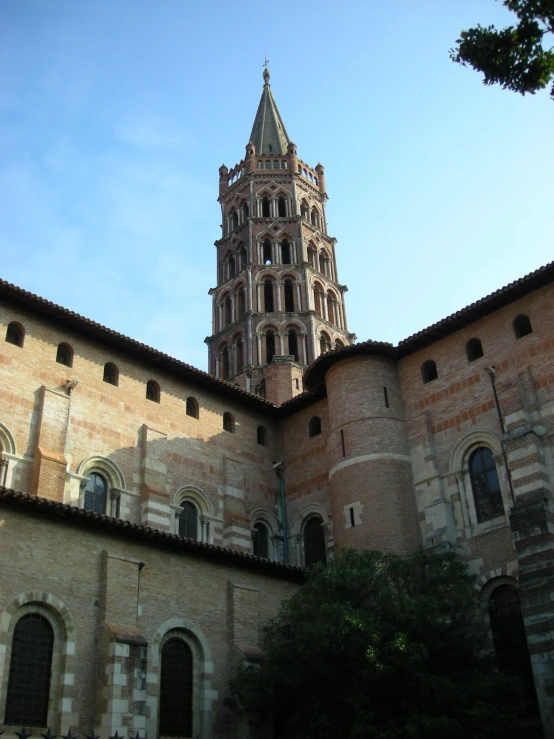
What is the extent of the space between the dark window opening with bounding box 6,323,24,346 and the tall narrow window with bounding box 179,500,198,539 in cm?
732

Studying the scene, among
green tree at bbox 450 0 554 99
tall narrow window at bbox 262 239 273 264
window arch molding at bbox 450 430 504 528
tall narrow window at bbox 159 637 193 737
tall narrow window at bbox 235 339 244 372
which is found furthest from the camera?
tall narrow window at bbox 262 239 273 264

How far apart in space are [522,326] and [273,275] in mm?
25136

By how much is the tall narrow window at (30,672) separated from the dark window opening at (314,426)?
13945mm

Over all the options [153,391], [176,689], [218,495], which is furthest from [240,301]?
[176,689]

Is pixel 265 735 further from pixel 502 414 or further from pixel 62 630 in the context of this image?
pixel 502 414

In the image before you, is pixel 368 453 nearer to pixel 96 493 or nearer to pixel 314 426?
pixel 314 426

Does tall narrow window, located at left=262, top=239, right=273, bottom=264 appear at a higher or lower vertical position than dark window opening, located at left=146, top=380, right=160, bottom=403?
higher

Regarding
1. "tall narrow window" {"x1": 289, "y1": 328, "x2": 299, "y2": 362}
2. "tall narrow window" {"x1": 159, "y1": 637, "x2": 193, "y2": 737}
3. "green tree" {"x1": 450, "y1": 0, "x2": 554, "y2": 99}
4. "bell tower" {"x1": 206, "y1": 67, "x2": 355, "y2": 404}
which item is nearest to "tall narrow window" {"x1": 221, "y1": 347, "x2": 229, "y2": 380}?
"bell tower" {"x1": 206, "y1": 67, "x2": 355, "y2": 404}

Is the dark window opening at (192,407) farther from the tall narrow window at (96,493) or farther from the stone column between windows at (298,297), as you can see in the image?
the stone column between windows at (298,297)

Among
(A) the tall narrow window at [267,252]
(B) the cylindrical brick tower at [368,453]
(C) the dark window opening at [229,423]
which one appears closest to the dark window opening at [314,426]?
(B) the cylindrical brick tower at [368,453]

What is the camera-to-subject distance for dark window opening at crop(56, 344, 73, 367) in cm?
2544

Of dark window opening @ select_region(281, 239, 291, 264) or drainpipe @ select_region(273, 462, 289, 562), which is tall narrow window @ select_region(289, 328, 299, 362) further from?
drainpipe @ select_region(273, 462, 289, 562)

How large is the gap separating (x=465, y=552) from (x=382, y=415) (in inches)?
207

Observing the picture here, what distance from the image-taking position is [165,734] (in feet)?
64.2
